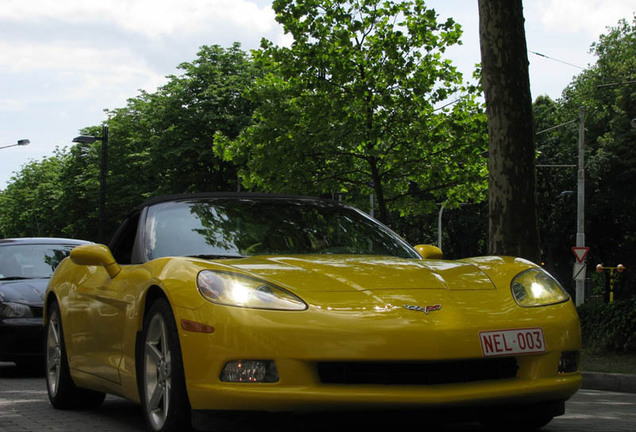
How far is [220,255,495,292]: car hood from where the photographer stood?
459 cm

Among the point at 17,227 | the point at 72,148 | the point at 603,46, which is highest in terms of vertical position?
the point at 603,46

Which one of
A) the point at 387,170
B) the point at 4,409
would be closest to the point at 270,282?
the point at 4,409

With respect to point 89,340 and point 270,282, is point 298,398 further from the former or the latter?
point 89,340

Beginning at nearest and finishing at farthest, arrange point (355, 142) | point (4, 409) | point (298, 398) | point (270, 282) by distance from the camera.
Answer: point (298, 398)
point (270, 282)
point (4, 409)
point (355, 142)

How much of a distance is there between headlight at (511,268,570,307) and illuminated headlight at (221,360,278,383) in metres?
1.27

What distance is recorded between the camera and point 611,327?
43.2ft

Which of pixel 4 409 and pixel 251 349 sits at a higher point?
pixel 251 349

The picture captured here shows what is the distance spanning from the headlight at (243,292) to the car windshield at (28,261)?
6.78 metres

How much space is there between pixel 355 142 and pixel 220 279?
64.3 ft

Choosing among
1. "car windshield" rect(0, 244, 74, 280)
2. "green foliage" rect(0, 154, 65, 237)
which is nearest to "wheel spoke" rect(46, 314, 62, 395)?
"car windshield" rect(0, 244, 74, 280)

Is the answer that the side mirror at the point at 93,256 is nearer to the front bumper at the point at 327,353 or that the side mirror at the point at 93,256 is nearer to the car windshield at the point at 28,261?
the front bumper at the point at 327,353

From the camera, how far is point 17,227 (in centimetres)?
9031

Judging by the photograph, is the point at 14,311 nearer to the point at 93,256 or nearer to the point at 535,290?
the point at 93,256

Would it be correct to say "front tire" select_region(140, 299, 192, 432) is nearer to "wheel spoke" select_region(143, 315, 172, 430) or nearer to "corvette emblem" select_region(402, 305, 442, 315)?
"wheel spoke" select_region(143, 315, 172, 430)
